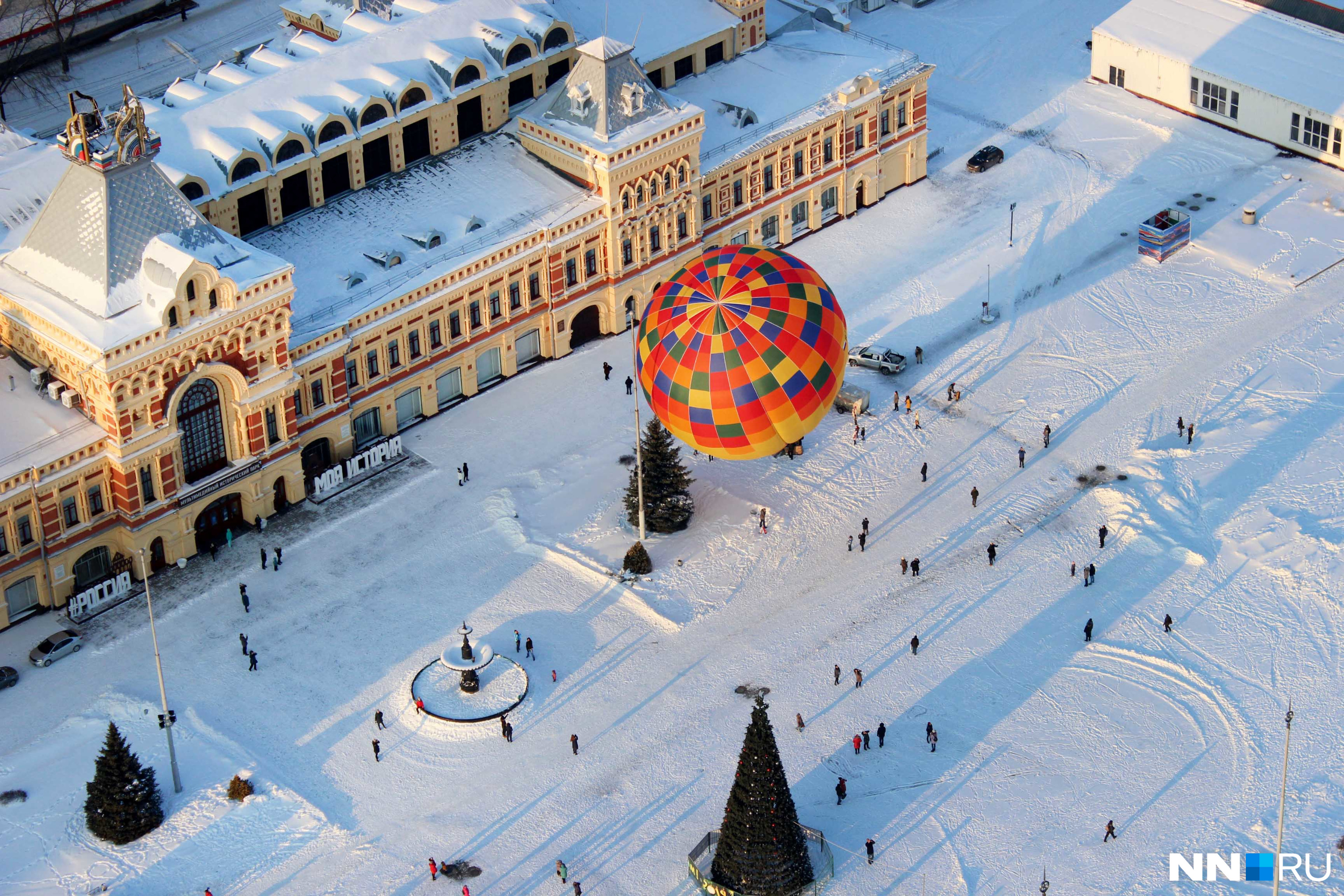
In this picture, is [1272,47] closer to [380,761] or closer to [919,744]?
[919,744]

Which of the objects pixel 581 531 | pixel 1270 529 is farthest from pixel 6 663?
pixel 1270 529

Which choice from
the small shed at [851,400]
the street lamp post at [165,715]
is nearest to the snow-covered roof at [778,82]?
the small shed at [851,400]

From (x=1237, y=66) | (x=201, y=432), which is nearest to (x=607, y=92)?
(x=201, y=432)

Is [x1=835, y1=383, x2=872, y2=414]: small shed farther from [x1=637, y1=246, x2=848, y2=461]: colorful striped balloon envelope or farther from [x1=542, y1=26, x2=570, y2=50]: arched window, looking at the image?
[x1=542, y1=26, x2=570, y2=50]: arched window

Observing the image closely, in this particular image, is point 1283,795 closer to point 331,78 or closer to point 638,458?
point 638,458

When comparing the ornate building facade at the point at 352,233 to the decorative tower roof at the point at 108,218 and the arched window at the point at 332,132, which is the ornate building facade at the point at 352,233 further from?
the arched window at the point at 332,132

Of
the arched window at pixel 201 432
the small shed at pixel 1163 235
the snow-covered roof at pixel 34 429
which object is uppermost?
the snow-covered roof at pixel 34 429
